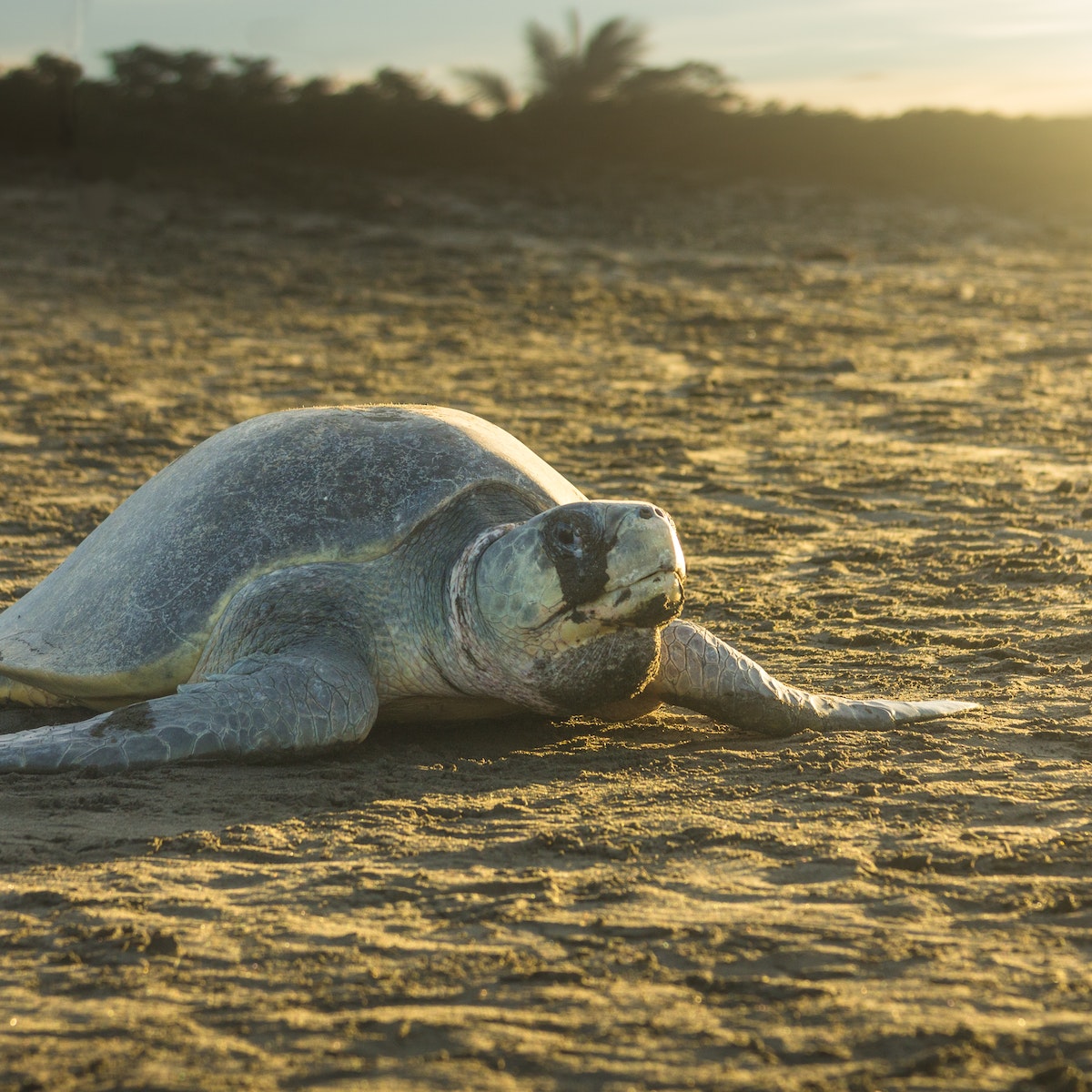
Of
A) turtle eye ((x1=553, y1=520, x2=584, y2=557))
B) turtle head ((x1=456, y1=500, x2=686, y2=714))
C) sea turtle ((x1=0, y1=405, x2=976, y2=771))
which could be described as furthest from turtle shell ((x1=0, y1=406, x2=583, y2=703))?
turtle eye ((x1=553, y1=520, x2=584, y2=557))

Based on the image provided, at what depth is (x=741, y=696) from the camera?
3.64 meters

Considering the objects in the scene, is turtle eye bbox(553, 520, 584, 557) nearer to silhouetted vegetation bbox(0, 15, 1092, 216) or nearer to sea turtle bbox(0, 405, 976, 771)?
sea turtle bbox(0, 405, 976, 771)

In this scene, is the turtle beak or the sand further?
the turtle beak

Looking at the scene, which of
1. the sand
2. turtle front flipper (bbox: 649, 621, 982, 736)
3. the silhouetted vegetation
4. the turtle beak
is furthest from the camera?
the silhouetted vegetation

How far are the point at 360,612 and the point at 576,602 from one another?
26.2 inches

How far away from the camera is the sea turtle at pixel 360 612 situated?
10.8 ft

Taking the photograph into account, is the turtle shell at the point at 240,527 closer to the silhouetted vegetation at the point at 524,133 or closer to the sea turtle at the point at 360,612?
the sea turtle at the point at 360,612

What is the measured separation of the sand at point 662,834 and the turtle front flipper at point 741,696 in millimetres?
73

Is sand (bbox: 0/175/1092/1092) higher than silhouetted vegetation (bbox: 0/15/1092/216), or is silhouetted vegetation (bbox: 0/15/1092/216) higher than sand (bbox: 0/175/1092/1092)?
silhouetted vegetation (bbox: 0/15/1092/216)

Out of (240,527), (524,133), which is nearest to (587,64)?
(524,133)

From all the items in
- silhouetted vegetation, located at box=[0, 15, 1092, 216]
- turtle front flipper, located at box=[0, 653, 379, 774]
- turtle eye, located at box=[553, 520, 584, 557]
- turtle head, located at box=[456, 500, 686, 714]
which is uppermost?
silhouetted vegetation, located at box=[0, 15, 1092, 216]

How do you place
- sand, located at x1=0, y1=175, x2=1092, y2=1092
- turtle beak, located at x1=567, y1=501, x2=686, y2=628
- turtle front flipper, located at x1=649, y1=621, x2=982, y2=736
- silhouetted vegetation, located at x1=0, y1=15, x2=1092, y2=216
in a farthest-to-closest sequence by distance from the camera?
1. silhouetted vegetation, located at x1=0, y1=15, x2=1092, y2=216
2. turtle front flipper, located at x1=649, y1=621, x2=982, y2=736
3. turtle beak, located at x1=567, y1=501, x2=686, y2=628
4. sand, located at x1=0, y1=175, x2=1092, y2=1092

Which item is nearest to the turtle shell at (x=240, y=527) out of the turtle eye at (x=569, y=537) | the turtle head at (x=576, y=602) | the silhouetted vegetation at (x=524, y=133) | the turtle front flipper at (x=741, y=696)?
the turtle head at (x=576, y=602)

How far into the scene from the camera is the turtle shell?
373 centimetres
